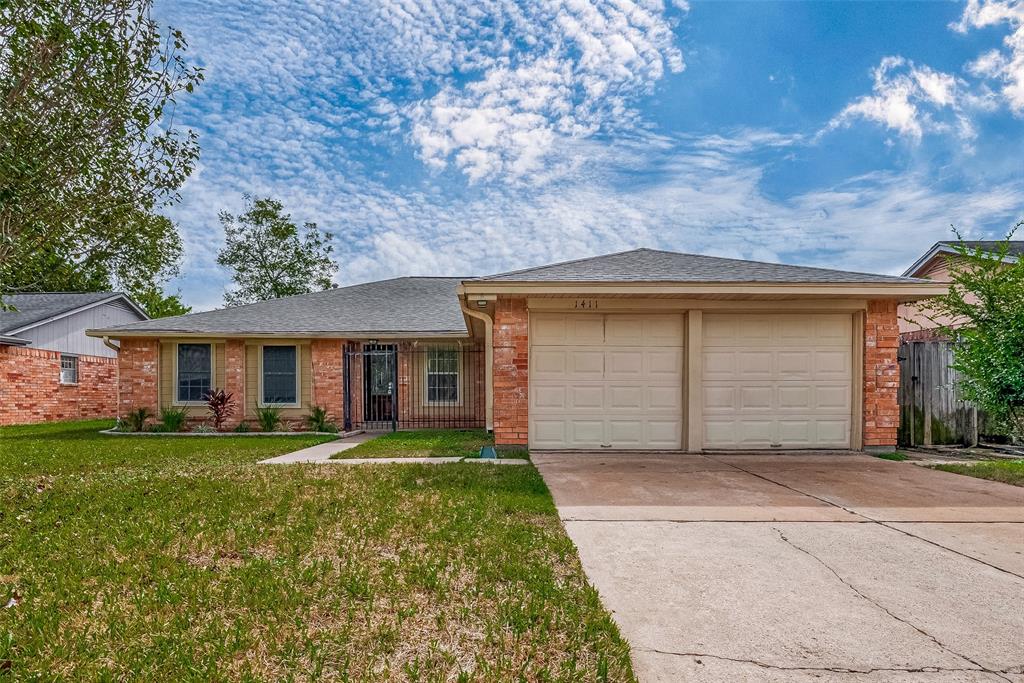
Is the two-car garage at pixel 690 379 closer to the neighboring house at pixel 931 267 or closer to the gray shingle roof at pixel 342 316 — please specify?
the gray shingle roof at pixel 342 316

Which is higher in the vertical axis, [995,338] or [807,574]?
[995,338]

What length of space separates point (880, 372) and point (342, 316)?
1173 cm

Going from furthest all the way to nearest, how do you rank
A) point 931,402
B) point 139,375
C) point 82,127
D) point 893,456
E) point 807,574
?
point 139,375 → point 931,402 → point 893,456 → point 82,127 → point 807,574

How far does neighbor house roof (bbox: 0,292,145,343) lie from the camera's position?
54.9 feet

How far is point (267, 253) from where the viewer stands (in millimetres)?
27266

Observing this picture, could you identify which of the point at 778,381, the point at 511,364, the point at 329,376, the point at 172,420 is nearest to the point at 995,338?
the point at 778,381

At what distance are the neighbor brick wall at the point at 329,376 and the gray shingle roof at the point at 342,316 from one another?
52 centimetres

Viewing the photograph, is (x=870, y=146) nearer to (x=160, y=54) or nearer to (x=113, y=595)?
(x=160, y=54)

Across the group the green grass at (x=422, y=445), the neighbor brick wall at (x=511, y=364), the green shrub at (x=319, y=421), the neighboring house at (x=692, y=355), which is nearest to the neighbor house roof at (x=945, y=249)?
the neighboring house at (x=692, y=355)

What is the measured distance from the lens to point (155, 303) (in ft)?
102

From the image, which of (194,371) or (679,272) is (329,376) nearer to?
(194,371)

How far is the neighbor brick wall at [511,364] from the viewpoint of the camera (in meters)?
8.27

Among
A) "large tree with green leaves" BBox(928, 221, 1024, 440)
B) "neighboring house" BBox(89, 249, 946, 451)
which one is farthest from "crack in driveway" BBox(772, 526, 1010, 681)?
"large tree with green leaves" BBox(928, 221, 1024, 440)

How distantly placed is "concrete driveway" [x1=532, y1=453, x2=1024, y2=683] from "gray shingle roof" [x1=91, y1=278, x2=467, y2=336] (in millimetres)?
8419
